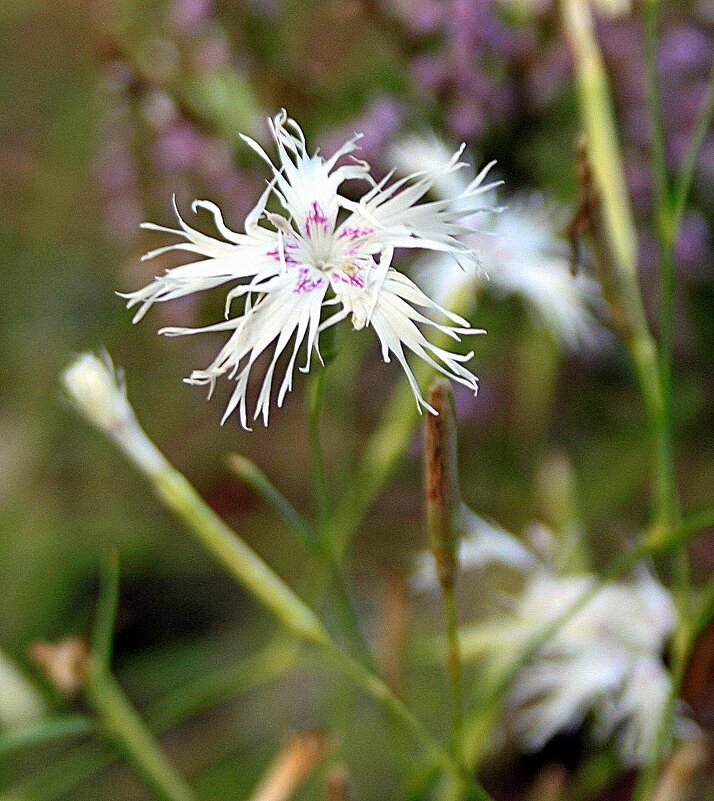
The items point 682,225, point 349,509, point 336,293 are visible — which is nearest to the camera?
point 336,293

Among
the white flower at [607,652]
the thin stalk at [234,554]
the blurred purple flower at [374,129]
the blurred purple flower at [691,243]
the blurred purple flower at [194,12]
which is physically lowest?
the white flower at [607,652]

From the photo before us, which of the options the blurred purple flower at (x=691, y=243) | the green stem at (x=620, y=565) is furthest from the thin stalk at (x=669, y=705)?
the blurred purple flower at (x=691, y=243)

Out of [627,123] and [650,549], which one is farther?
[627,123]

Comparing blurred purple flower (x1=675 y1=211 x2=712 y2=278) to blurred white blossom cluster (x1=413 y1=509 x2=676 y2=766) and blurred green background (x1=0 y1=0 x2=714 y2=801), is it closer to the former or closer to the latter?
blurred green background (x1=0 y1=0 x2=714 y2=801)

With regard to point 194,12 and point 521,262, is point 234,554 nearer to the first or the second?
point 521,262

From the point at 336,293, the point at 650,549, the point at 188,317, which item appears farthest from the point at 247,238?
the point at 188,317

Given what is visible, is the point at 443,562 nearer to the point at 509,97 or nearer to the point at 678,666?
the point at 678,666

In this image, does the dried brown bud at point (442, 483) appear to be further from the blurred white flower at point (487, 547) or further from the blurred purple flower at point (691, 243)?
the blurred purple flower at point (691, 243)

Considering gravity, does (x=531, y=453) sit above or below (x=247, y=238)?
below
